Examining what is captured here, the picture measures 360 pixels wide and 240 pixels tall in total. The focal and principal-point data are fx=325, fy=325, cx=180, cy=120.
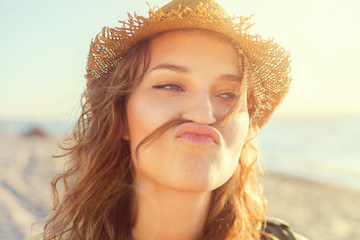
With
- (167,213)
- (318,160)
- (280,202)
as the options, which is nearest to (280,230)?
(167,213)

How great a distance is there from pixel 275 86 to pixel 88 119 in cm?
137

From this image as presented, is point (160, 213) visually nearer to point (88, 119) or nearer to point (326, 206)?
point (88, 119)

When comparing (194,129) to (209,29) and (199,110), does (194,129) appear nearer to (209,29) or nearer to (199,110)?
(199,110)

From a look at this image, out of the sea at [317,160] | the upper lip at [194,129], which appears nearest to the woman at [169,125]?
the upper lip at [194,129]

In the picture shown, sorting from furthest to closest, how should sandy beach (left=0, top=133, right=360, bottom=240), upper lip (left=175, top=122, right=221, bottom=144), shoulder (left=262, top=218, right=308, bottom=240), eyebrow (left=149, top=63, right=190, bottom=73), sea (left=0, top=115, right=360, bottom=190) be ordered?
sea (left=0, top=115, right=360, bottom=190), sandy beach (left=0, top=133, right=360, bottom=240), shoulder (left=262, top=218, right=308, bottom=240), eyebrow (left=149, top=63, right=190, bottom=73), upper lip (left=175, top=122, right=221, bottom=144)

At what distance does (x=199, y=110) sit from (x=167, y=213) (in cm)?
75

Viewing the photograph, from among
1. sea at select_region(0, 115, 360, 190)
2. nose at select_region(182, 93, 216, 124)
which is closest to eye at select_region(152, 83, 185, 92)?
nose at select_region(182, 93, 216, 124)

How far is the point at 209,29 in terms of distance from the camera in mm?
2020

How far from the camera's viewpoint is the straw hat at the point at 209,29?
1.95 metres

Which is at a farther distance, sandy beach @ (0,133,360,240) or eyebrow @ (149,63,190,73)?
sandy beach @ (0,133,360,240)

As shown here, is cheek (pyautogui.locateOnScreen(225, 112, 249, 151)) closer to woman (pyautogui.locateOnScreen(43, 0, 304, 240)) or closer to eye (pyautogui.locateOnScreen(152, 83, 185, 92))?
woman (pyautogui.locateOnScreen(43, 0, 304, 240))

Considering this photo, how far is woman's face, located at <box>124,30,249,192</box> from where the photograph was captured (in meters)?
1.81

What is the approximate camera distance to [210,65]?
6.44 ft

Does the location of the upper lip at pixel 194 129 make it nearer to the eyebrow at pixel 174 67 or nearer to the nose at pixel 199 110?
the nose at pixel 199 110
